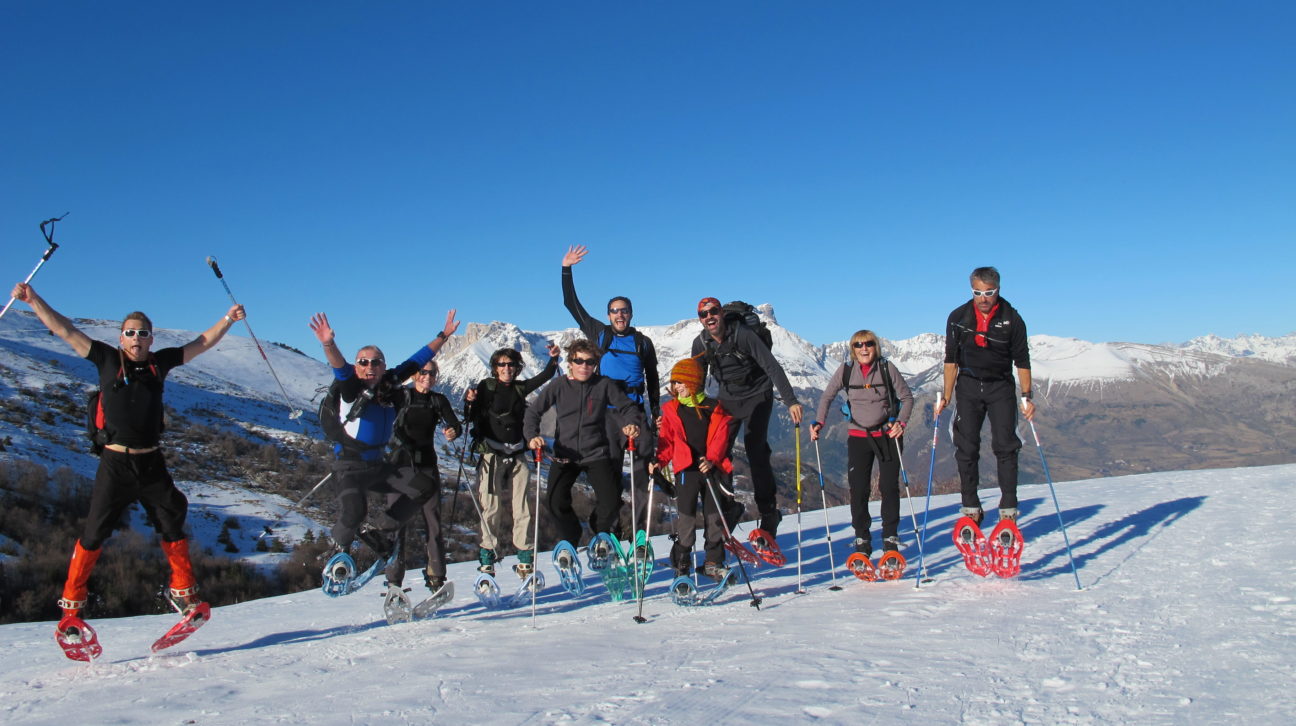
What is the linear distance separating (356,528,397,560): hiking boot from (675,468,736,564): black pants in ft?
8.46

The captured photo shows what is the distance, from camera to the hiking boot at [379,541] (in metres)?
6.95

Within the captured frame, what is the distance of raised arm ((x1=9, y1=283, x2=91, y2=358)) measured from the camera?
5598 millimetres

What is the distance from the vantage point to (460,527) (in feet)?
82.2

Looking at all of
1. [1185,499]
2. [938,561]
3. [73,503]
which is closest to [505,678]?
[938,561]

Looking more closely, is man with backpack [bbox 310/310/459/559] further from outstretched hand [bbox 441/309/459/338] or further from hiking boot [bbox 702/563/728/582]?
hiking boot [bbox 702/563/728/582]

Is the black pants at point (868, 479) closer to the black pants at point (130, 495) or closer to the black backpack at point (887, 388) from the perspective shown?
the black backpack at point (887, 388)

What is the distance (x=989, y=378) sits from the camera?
7.95 meters

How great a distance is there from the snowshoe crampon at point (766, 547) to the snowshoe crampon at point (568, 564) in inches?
102

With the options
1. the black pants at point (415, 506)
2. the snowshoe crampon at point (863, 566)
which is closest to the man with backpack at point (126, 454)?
the black pants at point (415, 506)

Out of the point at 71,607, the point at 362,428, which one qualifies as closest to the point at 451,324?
the point at 362,428

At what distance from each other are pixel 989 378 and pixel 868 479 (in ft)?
5.06

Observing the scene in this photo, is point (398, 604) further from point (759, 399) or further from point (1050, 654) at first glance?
point (1050, 654)

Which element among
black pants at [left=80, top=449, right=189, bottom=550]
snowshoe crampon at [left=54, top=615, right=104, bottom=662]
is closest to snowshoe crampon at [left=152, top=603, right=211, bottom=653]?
snowshoe crampon at [left=54, top=615, right=104, bottom=662]

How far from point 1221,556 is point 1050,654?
14.3 feet
